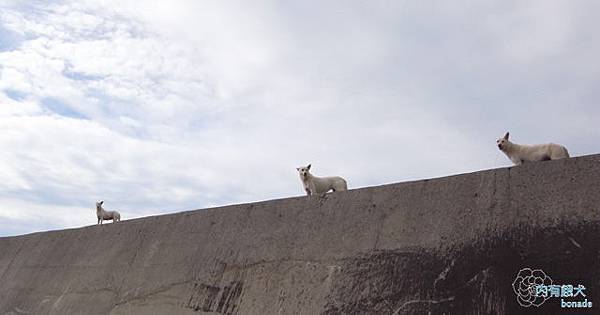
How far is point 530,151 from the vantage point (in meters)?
4.50

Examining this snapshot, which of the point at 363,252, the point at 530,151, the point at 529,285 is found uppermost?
the point at 530,151

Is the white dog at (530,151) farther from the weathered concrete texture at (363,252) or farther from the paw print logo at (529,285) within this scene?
the paw print logo at (529,285)

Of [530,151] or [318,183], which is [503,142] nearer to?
[530,151]

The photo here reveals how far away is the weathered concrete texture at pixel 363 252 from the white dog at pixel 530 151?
0.97 ft

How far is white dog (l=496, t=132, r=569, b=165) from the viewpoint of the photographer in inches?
165

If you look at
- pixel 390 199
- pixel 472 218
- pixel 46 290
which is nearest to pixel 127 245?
pixel 46 290

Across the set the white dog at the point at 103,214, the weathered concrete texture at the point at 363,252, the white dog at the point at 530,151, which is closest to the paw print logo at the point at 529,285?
the weathered concrete texture at the point at 363,252

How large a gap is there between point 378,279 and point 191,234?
267 centimetres

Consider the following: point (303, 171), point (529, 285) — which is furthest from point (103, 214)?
point (529, 285)

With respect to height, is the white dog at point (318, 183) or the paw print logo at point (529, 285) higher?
the white dog at point (318, 183)

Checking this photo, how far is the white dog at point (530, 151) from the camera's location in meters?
4.18

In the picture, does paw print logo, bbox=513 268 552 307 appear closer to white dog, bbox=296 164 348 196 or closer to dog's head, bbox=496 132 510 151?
dog's head, bbox=496 132 510 151

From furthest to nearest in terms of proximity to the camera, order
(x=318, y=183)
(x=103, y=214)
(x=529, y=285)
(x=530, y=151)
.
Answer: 1. (x=103, y=214)
2. (x=318, y=183)
3. (x=530, y=151)
4. (x=529, y=285)

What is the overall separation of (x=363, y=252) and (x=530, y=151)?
162cm
